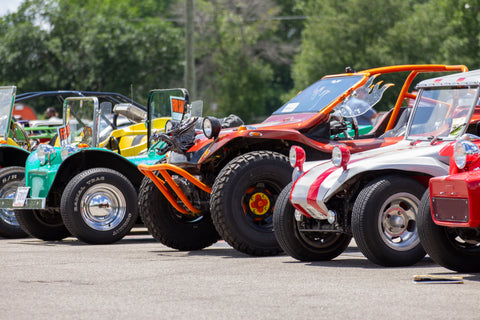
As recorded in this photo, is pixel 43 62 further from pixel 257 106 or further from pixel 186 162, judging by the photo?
pixel 186 162

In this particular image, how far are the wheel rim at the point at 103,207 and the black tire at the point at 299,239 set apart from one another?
3492mm

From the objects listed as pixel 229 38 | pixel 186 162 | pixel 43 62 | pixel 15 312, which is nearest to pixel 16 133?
pixel 186 162

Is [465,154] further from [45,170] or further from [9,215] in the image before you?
[9,215]

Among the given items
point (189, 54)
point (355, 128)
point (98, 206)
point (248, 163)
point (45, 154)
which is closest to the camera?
point (248, 163)

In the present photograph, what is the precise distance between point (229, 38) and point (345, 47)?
10810 millimetres

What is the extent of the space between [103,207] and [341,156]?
14.7 feet

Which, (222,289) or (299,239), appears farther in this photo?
(299,239)

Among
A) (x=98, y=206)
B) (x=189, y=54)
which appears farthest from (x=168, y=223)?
(x=189, y=54)

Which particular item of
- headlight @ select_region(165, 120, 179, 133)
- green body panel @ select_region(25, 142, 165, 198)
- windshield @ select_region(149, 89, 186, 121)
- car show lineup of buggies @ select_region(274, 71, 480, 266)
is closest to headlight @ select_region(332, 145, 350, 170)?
car show lineup of buggies @ select_region(274, 71, 480, 266)

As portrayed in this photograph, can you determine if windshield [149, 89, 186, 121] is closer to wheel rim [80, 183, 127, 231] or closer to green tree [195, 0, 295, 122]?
wheel rim [80, 183, 127, 231]

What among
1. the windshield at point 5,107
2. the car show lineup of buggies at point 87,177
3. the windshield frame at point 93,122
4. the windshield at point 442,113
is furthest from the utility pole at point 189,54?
the windshield at point 442,113

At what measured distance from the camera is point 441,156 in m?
9.06

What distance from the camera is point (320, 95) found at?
11836 mm

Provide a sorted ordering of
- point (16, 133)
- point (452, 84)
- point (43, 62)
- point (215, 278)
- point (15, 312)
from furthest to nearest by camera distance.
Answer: point (43, 62)
point (16, 133)
point (452, 84)
point (215, 278)
point (15, 312)
